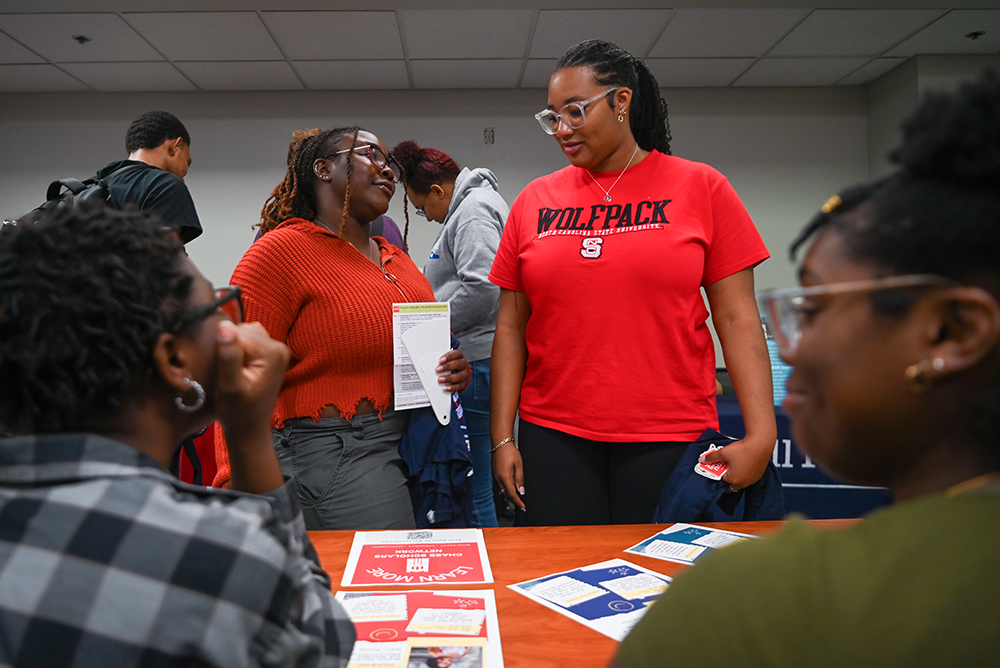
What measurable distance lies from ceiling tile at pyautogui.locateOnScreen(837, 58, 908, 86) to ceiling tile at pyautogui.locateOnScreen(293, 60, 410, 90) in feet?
10.9

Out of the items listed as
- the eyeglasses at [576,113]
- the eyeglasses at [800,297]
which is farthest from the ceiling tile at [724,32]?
the eyeglasses at [800,297]

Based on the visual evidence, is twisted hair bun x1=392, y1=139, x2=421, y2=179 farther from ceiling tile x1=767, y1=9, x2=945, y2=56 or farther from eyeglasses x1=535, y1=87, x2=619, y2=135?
ceiling tile x1=767, y1=9, x2=945, y2=56

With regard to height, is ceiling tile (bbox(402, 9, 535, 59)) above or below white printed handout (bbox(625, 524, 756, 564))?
above

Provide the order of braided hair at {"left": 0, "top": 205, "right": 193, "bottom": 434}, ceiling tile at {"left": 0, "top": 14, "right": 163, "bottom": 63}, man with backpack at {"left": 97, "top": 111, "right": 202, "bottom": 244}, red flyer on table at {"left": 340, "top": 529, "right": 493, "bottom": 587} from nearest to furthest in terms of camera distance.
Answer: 1. braided hair at {"left": 0, "top": 205, "right": 193, "bottom": 434}
2. red flyer on table at {"left": 340, "top": 529, "right": 493, "bottom": 587}
3. man with backpack at {"left": 97, "top": 111, "right": 202, "bottom": 244}
4. ceiling tile at {"left": 0, "top": 14, "right": 163, "bottom": 63}

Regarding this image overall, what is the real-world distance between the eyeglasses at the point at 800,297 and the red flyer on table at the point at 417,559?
695mm

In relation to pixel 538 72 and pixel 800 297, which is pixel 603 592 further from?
pixel 538 72

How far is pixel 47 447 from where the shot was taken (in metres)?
0.59

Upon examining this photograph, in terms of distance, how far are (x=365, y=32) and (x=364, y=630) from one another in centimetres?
384

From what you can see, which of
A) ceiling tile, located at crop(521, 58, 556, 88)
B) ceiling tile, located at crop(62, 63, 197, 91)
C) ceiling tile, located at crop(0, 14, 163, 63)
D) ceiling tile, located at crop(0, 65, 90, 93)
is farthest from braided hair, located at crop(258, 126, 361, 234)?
ceiling tile, located at crop(0, 65, 90, 93)

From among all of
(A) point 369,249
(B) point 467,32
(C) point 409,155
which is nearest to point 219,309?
(A) point 369,249

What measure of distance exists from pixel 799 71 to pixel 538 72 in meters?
1.92

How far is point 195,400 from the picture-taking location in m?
0.71

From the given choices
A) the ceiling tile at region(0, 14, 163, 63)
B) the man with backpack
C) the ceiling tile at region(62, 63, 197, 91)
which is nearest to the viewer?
the man with backpack

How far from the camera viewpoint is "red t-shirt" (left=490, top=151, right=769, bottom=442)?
1.46m
